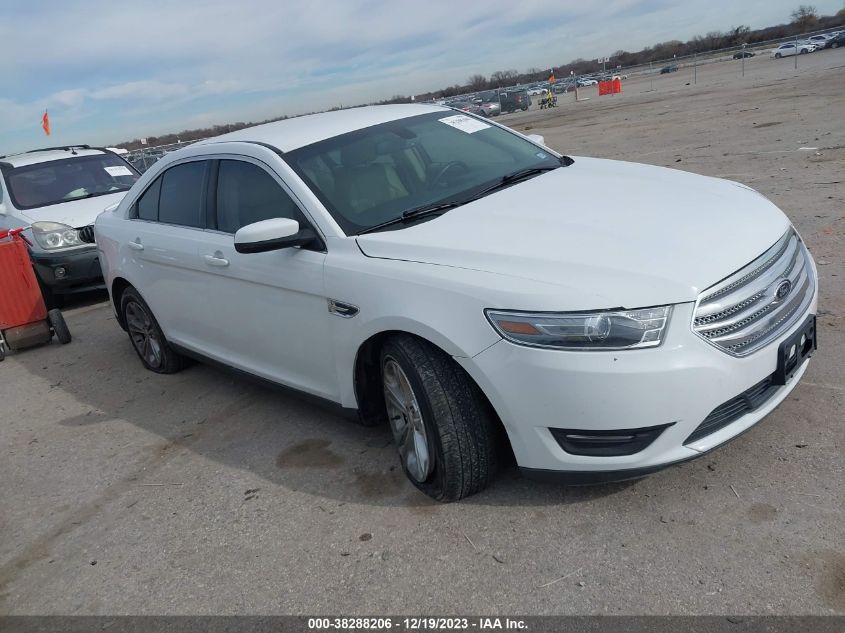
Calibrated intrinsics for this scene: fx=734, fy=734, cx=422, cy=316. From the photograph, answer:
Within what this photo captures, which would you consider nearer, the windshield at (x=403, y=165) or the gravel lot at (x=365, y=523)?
the gravel lot at (x=365, y=523)

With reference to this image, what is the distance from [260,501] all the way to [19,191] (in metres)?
7.55

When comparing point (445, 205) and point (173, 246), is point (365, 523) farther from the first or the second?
point (173, 246)

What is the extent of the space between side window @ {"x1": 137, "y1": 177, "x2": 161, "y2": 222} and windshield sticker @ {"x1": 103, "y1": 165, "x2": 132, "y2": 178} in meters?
5.18

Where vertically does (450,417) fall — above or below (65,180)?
below

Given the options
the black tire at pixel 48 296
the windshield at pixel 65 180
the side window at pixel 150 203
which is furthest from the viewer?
the windshield at pixel 65 180

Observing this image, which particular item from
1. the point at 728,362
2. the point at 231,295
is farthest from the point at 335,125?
the point at 728,362

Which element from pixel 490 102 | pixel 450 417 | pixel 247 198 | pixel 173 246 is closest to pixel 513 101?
pixel 490 102

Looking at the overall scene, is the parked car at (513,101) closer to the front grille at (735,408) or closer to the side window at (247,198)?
the side window at (247,198)

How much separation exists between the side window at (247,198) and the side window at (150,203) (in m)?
0.95

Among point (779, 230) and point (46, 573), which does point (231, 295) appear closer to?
point (46, 573)

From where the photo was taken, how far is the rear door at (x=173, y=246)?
14.8 feet

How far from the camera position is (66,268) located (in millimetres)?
8305

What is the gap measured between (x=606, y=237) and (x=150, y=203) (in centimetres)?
347

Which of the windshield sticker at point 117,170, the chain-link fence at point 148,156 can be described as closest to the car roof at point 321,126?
the windshield sticker at point 117,170
